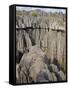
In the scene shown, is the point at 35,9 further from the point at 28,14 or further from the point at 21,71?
the point at 21,71

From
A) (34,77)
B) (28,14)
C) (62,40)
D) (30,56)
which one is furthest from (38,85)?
(28,14)

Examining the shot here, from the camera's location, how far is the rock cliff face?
7.24 feet

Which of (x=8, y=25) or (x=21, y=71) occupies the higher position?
(x=8, y=25)

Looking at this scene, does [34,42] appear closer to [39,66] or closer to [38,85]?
[39,66]

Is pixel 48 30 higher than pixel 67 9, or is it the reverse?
pixel 67 9

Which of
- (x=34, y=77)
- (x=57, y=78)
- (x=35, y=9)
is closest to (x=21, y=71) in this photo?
(x=34, y=77)

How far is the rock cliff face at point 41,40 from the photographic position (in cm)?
221

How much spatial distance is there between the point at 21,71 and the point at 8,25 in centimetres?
36

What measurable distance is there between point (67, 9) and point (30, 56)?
49 cm

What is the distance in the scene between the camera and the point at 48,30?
2.29m

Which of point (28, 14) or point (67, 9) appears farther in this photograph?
point (67, 9)

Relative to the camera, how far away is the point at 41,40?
2271mm
